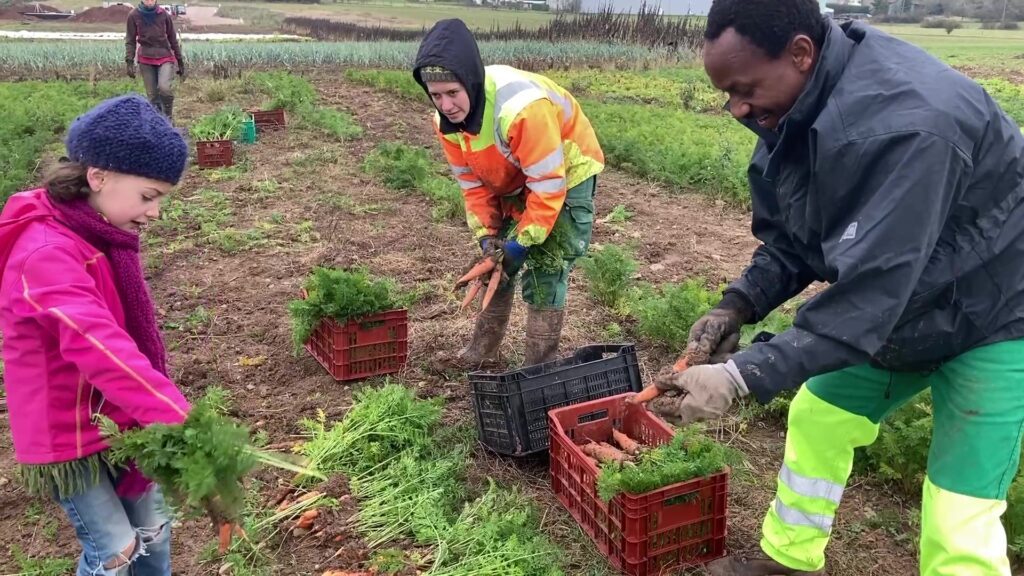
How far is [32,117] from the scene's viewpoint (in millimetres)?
13102

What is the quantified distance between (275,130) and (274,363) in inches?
343

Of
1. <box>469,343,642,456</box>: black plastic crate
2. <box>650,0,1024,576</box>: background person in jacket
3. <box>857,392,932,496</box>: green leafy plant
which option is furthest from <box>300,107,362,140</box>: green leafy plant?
<box>650,0,1024,576</box>: background person in jacket

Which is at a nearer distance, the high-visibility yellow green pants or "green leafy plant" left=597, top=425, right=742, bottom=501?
the high-visibility yellow green pants

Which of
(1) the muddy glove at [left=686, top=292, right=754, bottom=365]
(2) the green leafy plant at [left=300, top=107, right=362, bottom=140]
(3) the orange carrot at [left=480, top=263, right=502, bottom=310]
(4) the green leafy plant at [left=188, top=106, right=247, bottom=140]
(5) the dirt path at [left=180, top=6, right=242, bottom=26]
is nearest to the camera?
(1) the muddy glove at [left=686, top=292, right=754, bottom=365]

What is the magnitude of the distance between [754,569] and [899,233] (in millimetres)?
1746

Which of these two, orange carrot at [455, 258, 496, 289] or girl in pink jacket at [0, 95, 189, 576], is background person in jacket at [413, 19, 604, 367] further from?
girl in pink jacket at [0, 95, 189, 576]

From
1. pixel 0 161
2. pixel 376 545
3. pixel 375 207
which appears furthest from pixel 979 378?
pixel 0 161

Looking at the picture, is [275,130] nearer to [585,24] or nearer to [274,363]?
[274,363]

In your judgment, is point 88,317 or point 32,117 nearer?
point 88,317

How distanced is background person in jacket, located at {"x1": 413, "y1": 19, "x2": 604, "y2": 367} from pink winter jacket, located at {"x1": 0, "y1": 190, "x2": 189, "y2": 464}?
7.11ft

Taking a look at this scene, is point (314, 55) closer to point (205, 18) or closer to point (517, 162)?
point (517, 162)

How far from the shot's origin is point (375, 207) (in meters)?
8.94

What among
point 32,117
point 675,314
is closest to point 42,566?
point 675,314

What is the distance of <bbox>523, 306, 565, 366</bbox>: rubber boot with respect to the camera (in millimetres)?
4695
